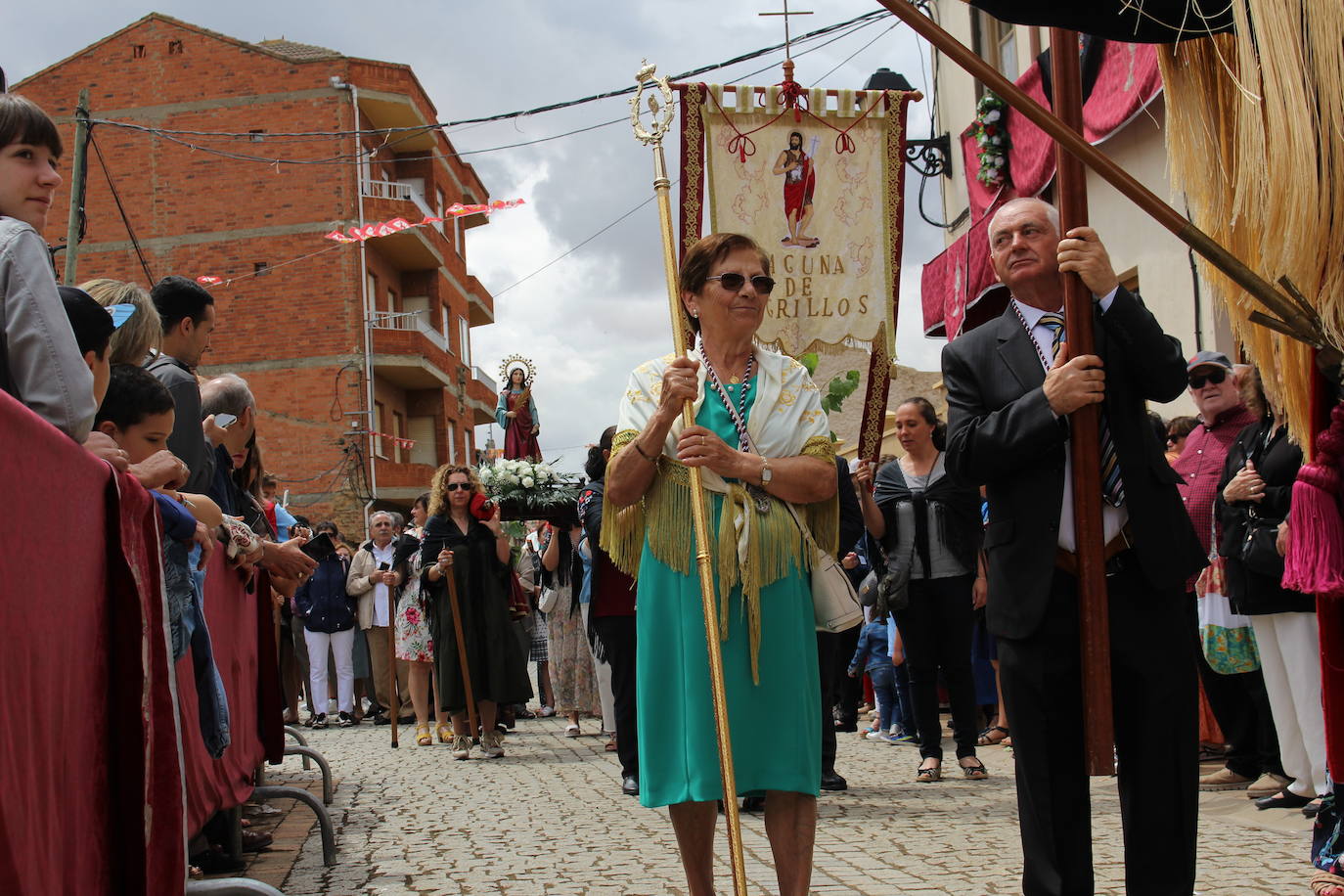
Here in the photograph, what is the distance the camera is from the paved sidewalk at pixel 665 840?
5.05 meters

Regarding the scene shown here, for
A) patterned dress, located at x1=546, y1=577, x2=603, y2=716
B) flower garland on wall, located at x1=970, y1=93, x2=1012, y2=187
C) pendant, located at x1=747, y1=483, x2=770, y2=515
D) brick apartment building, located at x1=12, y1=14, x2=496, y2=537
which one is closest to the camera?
pendant, located at x1=747, y1=483, x2=770, y2=515

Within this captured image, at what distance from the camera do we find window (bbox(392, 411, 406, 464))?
39.7 metres

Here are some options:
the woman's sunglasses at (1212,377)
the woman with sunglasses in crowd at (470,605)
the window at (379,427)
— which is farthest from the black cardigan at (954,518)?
the window at (379,427)

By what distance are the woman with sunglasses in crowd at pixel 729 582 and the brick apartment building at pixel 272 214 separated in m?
33.2

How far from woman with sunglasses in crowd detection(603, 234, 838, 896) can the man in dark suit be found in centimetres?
65

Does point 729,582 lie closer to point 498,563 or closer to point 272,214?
point 498,563

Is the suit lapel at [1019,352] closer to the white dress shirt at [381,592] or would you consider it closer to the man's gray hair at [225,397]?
the man's gray hair at [225,397]

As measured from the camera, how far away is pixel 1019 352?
3.78 metres

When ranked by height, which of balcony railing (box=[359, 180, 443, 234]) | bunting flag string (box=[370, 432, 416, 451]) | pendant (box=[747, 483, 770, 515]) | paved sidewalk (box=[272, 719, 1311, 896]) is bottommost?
paved sidewalk (box=[272, 719, 1311, 896])

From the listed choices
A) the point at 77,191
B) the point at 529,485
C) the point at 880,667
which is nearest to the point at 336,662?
the point at 529,485

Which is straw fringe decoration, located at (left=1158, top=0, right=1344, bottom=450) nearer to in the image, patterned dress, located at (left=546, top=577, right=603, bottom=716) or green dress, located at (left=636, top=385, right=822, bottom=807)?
green dress, located at (left=636, top=385, right=822, bottom=807)

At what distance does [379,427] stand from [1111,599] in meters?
36.7

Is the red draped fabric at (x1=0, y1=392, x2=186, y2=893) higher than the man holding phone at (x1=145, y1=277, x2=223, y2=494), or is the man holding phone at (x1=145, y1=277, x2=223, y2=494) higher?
the man holding phone at (x1=145, y1=277, x2=223, y2=494)

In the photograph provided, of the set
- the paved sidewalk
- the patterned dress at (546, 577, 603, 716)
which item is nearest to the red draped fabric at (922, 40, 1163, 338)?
the patterned dress at (546, 577, 603, 716)
